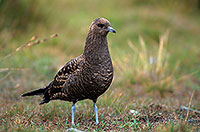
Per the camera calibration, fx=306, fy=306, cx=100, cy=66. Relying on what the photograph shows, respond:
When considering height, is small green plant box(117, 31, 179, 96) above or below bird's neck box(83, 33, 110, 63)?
below

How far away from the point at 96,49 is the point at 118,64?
3072 millimetres

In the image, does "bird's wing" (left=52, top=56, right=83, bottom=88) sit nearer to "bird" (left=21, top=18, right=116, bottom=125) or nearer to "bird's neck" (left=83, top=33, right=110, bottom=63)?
"bird" (left=21, top=18, right=116, bottom=125)

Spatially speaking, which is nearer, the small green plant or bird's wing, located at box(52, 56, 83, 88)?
bird's wing, located at box(52, 56, 83, 88)

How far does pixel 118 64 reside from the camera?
6.97 metres

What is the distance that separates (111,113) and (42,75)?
2559 mm

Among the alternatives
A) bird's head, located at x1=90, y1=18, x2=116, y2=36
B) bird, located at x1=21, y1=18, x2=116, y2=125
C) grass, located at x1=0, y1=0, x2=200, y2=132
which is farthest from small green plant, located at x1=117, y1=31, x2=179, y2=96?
bird's head, located at x1=90, y1=18, x2=116, y2=36

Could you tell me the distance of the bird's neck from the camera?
3.90 metres

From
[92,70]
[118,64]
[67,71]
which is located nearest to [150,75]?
[118,64]

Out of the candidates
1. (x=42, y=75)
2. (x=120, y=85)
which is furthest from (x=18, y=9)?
(x=120, y=85)

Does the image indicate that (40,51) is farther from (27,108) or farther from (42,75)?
(27,108)

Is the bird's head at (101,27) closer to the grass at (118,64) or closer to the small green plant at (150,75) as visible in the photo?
the grass at (118,64)

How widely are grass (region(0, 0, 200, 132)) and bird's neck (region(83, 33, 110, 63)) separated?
0.80 metres

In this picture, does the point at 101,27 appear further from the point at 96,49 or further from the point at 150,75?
the point at 150,75

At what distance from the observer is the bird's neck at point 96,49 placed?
3900 millimetres
